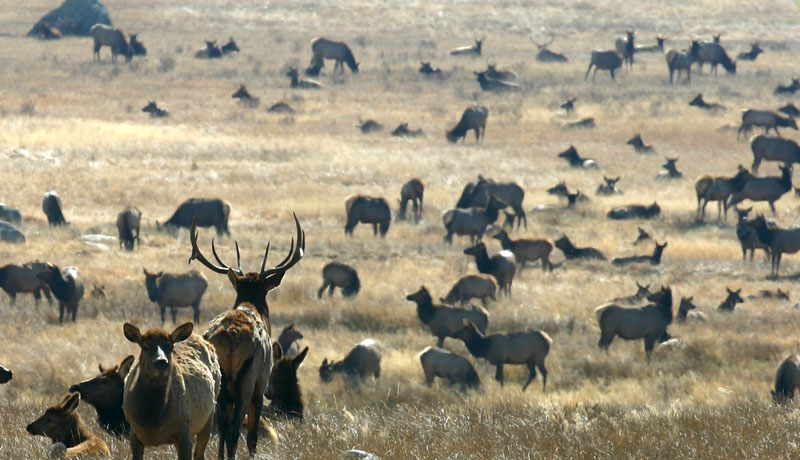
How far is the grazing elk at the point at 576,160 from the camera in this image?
123ft

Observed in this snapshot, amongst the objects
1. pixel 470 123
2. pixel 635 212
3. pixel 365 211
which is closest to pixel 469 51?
pixel 470 123

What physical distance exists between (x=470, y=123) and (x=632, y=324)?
23.9m

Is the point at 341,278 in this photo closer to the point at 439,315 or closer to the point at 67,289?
the point at 439,315

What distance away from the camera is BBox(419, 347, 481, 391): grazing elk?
16.5m

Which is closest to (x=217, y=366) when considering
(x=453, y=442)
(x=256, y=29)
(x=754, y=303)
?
(x=453, y=442)

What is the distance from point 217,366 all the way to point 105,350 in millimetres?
10267

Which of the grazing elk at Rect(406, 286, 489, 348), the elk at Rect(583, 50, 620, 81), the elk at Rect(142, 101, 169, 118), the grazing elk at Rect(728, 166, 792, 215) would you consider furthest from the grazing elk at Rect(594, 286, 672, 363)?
the elk at Rect(583, 50, 620, 81)

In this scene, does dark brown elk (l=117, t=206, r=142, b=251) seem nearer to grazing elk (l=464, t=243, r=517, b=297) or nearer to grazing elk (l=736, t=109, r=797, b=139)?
grazing elk (l=464, t=243, r=517, b=297)

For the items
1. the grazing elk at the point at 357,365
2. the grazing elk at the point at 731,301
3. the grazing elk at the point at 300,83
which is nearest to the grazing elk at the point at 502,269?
the grazing elk at the point at 731,301

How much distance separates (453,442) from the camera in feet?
27.7

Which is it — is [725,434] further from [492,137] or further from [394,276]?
[492,137]

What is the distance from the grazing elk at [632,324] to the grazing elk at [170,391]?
12.3 meters

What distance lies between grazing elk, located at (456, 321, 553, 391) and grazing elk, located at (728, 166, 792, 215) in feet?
51.4

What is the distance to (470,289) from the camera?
21016mm
